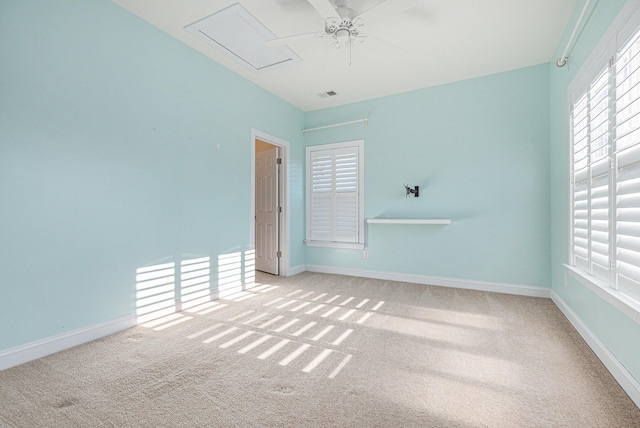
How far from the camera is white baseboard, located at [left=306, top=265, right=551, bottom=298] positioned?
3.46 meters

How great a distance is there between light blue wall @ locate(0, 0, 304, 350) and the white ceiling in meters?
0.39

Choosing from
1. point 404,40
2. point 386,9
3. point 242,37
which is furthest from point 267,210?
point 386,9

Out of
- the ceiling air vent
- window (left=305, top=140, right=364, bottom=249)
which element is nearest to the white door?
window (left=305, top=140, right=364, bottom=249)

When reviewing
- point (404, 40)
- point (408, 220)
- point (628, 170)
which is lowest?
point (408, 220)

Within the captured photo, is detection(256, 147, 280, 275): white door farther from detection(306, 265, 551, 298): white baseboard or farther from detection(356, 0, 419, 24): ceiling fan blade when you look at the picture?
detection(356, 0, 419, 24): ceiling fan blade

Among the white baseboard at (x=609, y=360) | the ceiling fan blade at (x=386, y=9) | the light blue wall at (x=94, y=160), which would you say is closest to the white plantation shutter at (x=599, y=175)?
the white baseboard at (x=609, y=360)

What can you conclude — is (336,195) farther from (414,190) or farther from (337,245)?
(414,190)

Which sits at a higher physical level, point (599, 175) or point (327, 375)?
point (599, 175)

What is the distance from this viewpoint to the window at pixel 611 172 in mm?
1542

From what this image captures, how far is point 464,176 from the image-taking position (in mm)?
3809

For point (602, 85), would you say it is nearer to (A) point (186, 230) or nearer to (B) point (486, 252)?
(B) point (486, 252)

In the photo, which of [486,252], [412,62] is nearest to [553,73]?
[412,62]

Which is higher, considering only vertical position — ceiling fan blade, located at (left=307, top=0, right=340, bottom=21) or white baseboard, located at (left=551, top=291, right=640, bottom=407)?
ceiling fan blade, located at (left=307, top=0, right=340, bottom=21)

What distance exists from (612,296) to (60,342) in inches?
144
